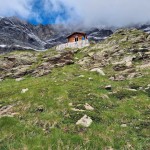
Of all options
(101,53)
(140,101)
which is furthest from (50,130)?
(101,53)

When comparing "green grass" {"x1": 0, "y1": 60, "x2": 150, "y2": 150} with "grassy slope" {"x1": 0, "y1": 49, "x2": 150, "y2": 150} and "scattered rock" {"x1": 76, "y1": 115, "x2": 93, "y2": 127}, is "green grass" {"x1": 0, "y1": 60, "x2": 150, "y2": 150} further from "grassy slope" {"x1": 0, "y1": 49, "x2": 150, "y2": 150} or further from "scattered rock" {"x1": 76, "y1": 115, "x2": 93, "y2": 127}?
"scattered rock" {"x1": 76, "y1": 115, "x2": 93, "y2": 127}

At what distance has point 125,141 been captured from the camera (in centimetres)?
1378

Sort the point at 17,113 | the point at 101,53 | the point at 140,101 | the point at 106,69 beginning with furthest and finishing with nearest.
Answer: the point at 101,53
the point at 106,69
the point at 140,101
the point at 17,113

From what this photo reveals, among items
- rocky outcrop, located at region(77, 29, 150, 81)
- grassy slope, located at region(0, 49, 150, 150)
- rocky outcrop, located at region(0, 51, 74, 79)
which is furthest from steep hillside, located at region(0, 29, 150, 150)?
rocky outcrop, located at region(0, 51, 74, 79)

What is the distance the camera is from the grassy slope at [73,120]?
13.5 metres

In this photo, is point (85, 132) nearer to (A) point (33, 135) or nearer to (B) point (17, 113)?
(A) point (33, 135)

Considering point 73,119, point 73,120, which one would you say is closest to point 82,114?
point 73,119

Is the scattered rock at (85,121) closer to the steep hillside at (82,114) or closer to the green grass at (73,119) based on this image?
the steep hillside at (82,114)

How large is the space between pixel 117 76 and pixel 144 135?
50.1 feet

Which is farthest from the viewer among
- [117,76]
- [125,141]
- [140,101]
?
[117,76]

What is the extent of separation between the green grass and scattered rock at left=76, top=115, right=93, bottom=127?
30 centimetres

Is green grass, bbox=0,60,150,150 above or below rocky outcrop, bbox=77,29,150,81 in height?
below

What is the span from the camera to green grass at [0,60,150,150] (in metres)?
13.5

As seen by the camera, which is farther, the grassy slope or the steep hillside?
the steep hillside
